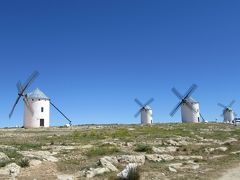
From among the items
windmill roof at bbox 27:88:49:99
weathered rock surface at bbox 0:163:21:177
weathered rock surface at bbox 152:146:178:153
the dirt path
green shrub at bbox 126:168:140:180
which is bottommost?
the dirt path

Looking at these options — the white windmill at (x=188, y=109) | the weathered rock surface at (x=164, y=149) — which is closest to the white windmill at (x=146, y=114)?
the white windmill at (x=188, y=109)

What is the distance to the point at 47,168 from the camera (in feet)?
80.3

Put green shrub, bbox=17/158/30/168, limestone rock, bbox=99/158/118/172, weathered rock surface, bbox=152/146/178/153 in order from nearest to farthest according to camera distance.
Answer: green shrub, bbox=17/158/30/168 → limestone rock, bbox=99/158/118/172 → weathered rock surface, bbox=152/146/178/153

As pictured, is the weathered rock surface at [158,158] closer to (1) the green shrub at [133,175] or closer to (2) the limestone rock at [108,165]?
(2) the limestone rock at [108,165]

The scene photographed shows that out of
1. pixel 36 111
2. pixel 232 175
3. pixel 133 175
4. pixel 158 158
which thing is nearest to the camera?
pixel 133 175

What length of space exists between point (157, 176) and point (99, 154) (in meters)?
9.33

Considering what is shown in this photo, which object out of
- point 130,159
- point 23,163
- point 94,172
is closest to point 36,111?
point 130,159

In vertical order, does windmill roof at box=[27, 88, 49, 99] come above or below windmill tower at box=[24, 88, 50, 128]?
above

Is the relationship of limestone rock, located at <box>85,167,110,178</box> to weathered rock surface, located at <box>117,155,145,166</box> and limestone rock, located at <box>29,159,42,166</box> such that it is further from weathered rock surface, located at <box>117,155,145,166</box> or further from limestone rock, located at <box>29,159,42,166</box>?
weathered rock surface, located at <box>117,155,145,166</box>

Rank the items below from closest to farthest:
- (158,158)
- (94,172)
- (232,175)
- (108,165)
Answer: (94,172) < (232,175) < (108,165) < (158,158)

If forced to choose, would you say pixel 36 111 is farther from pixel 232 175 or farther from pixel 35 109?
pixel 232 175

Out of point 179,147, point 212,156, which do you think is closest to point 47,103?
point 179,147

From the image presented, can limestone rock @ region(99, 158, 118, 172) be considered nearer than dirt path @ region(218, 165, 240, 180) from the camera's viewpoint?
No

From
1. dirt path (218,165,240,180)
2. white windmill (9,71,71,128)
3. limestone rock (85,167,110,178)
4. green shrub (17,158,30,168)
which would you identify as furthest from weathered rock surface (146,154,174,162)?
white windmill (9,71,71,128)
